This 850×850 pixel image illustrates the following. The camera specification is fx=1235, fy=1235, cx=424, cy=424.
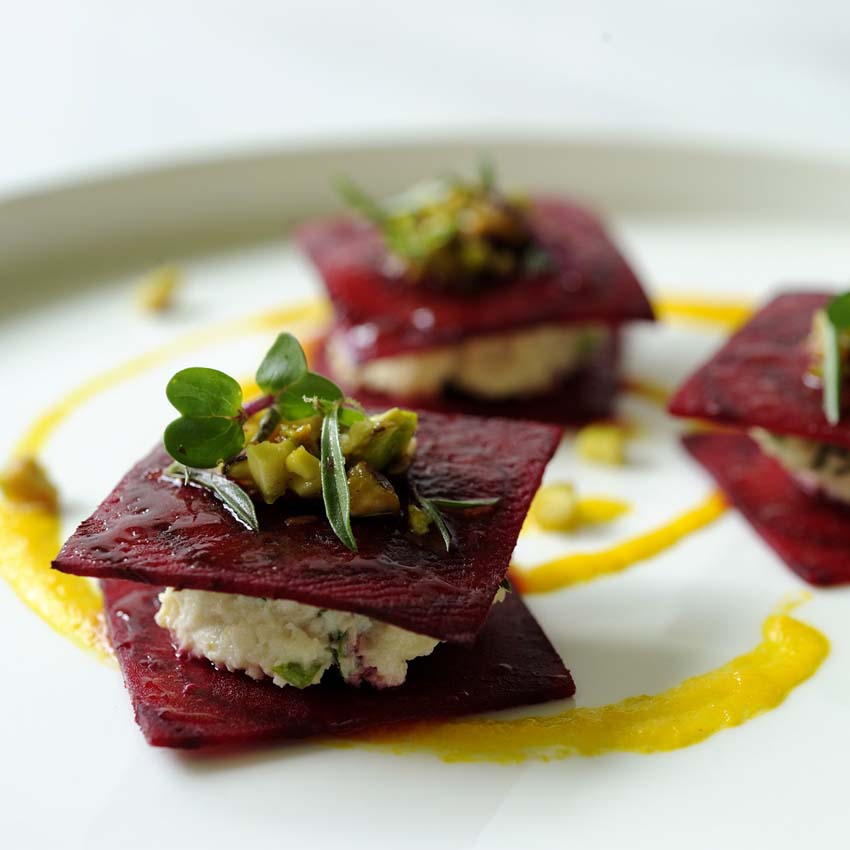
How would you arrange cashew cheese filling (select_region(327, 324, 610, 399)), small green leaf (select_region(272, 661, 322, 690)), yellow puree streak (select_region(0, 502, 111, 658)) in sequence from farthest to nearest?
cashew cheese filling (select_region(327, 324, 610, 399)) < yellow puree streak (select_region(0, 502, 111, 658)) < small green leaf (select_region(272, 661, 322, 690))

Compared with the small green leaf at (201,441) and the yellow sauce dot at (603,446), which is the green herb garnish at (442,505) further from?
the yellow sauce dot at (603,446)

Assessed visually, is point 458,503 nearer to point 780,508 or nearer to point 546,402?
point 780,508

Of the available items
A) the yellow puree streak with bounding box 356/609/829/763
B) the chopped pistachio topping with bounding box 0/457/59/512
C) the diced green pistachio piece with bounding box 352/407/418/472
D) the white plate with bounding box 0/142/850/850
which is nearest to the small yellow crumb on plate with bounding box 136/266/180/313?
the white plate with bounding box 0/142/850/850

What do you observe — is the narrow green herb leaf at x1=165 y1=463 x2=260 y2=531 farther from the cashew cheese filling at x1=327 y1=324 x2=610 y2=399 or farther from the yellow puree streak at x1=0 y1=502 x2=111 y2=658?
the cashew cheese filling at x1=327 y1=324 x2=610 y2=399

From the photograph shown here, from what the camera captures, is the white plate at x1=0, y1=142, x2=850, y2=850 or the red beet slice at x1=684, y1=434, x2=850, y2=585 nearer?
the white plate at x1=0, y1=142, x2=850, y2=850

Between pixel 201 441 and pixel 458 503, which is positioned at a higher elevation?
pixel 201 441

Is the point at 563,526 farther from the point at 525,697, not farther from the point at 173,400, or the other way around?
the point at 173,400

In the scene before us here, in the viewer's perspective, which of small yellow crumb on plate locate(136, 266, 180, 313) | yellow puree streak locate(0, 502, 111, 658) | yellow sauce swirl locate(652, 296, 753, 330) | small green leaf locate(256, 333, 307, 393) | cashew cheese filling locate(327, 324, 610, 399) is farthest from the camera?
yellow sauce swirl locate(652, 296, 753, 330)

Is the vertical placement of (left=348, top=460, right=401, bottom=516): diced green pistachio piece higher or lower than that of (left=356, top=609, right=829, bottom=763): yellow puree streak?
higher

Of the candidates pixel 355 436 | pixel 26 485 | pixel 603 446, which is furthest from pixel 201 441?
pixel 603 446
